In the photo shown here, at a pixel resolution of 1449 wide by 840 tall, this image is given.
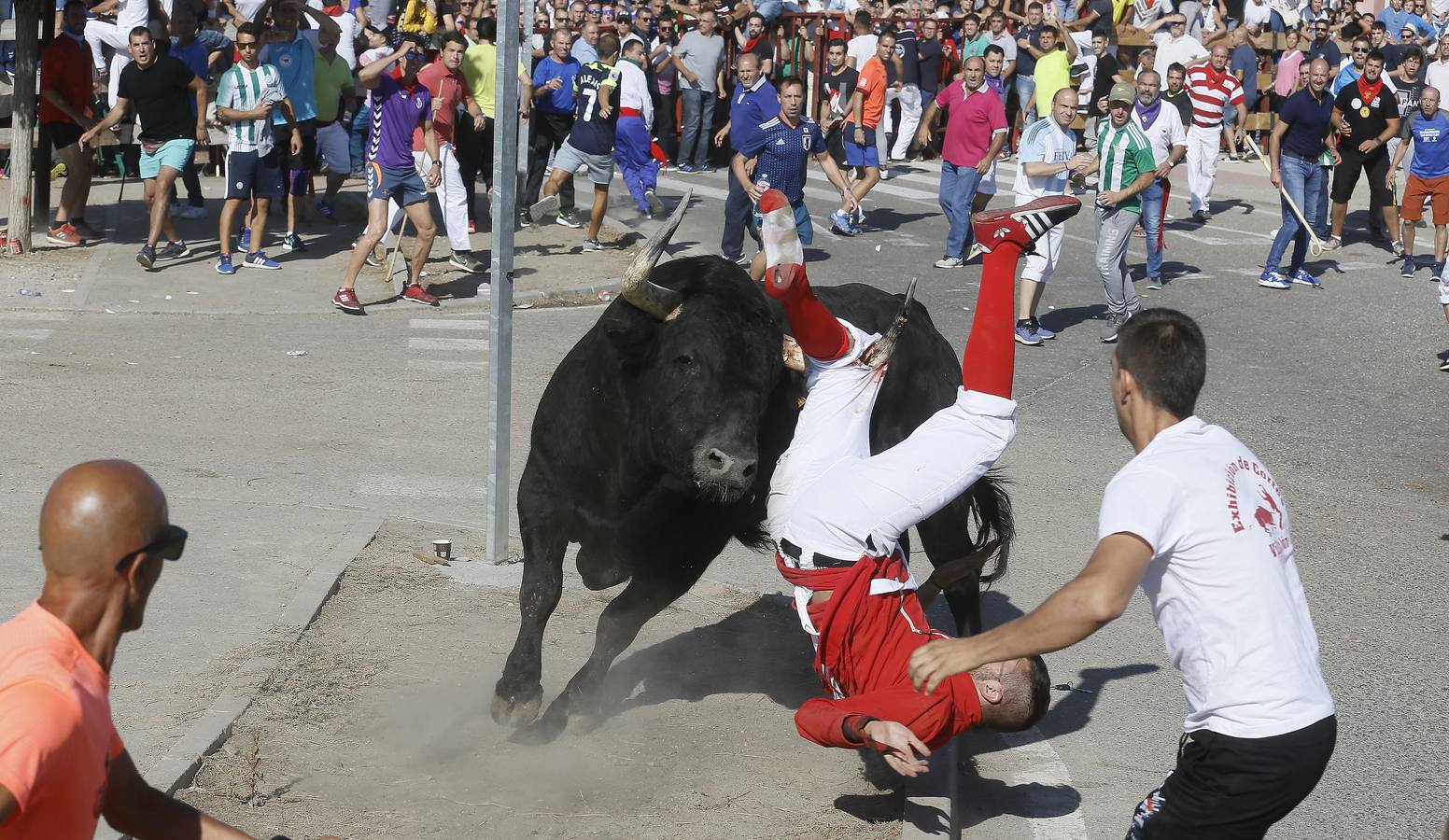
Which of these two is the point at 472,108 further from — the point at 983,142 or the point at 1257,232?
the point at 1257,232

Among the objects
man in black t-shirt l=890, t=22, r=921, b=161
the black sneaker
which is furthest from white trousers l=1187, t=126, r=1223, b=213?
the black sneaker

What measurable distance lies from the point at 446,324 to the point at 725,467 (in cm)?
845

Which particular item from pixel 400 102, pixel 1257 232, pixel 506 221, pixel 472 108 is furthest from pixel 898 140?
pixel 506 221

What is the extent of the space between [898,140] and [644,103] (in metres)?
7.93

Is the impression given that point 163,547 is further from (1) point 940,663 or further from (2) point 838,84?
(2) point 838,84

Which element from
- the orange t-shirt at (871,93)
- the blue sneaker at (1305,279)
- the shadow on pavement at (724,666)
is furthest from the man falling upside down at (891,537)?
the orange t-shirt at (871,93)

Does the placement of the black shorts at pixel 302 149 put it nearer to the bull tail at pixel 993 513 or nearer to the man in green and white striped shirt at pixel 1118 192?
the man in green and white striped shirt at pixel 1118 192

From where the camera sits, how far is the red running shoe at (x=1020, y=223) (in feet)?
16.3

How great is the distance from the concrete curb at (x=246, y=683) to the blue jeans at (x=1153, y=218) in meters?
9.81

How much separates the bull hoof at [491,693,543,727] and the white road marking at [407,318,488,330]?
748cm

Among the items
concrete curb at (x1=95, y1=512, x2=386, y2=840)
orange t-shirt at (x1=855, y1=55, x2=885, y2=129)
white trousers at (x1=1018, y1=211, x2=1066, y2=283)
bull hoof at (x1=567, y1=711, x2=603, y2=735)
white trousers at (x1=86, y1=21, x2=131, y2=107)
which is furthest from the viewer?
orange t-shirt at (x1=855, y1=55, x2=885, y2=129)

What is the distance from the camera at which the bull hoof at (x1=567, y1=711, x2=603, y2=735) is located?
18.9 feet

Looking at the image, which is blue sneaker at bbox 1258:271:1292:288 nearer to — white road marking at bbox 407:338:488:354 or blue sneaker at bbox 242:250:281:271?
white road marking at bbox 407:338:488:354

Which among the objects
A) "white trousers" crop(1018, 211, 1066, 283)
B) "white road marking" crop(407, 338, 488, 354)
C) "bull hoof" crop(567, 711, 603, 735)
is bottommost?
"bull hoof" crop(567, 711, 603, 735)
